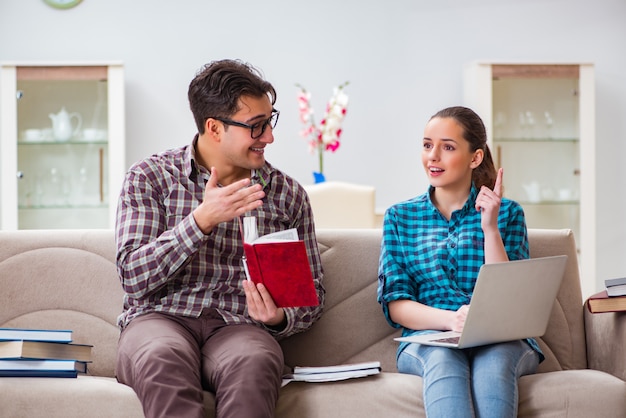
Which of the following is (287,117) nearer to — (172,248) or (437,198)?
(437,198)

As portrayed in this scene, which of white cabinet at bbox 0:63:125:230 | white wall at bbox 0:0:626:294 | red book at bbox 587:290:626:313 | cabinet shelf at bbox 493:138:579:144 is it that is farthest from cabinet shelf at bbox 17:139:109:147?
red book at bbox 587:290:626:313

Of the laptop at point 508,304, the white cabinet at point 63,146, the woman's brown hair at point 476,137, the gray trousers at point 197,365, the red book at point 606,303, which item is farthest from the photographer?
the white cabinet at point 63,146

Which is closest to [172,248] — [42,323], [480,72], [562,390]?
[42,323]

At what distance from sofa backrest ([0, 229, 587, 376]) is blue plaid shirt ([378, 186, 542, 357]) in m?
0.15

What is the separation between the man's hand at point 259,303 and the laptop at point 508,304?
13.1 inches

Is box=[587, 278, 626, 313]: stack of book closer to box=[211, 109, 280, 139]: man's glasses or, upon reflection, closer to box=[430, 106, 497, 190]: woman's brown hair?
box=[430, 106, 497, 190]: woman's brown hair

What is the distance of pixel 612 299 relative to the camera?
203 centimetres

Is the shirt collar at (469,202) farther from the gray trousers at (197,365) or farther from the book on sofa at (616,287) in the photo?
the gray trousers at (197,365)

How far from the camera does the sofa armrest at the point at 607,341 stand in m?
2.03

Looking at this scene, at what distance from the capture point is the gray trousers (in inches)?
65.8

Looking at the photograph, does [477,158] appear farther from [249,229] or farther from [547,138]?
[547,138]

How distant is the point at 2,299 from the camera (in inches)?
88.5

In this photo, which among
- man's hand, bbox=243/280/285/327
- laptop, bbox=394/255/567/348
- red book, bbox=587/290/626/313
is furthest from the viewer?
red book, bbox=587/290/626/313

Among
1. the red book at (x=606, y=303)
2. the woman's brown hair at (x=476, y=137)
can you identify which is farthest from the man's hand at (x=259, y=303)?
the red book at (x=606, y=303)
